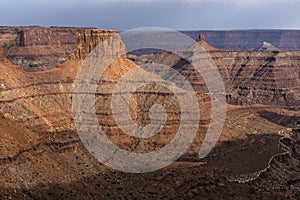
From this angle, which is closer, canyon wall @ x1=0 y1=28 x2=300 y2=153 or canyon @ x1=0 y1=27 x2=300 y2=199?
canyon @ x1=0 y1=27 x2=300 y2=199

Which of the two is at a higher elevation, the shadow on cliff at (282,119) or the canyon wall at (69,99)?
the canyon wall at (69,99)

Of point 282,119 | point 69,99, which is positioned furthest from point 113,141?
point 282,119

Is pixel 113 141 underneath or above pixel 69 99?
underneath

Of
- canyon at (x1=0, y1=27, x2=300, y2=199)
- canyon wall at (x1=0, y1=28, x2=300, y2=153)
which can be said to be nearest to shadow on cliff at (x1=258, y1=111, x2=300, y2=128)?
canyon at (x1=0, y1=27, x2=300, y2=199)

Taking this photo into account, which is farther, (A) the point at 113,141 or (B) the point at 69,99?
(B) the point at 69,99

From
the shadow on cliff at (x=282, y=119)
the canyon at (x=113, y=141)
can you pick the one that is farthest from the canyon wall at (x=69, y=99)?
the shadow on cliff at (x=282, y=119)

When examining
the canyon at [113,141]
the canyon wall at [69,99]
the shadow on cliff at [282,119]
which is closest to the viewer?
the canyon at [113,141]

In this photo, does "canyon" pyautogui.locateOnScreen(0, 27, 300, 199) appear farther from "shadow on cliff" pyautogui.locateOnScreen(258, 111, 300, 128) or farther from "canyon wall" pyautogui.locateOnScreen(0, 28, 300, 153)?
"shadow on cliff" pyautogui.locateOnScreen(258, 111, 300, 128)

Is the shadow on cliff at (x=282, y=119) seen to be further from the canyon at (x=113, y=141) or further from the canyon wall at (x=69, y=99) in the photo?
the canyon wall at (x=69, y=99)

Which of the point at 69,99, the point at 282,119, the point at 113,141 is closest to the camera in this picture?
the point at 113,141

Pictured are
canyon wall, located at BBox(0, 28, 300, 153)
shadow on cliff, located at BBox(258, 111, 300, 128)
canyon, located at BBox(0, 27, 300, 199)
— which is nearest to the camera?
canyon, located at BBox(0, 27, 300, 199)

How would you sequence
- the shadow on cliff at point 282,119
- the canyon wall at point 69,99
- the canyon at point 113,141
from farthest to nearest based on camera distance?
the shadow on cliff at point 282,119
the canyon wall at point 69,99
the canyon at point 113,141

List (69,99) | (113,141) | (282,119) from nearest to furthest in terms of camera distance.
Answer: (113,141) < (69,99) < (282,119)

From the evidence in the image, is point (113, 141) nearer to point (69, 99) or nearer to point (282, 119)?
point (69, 99)
